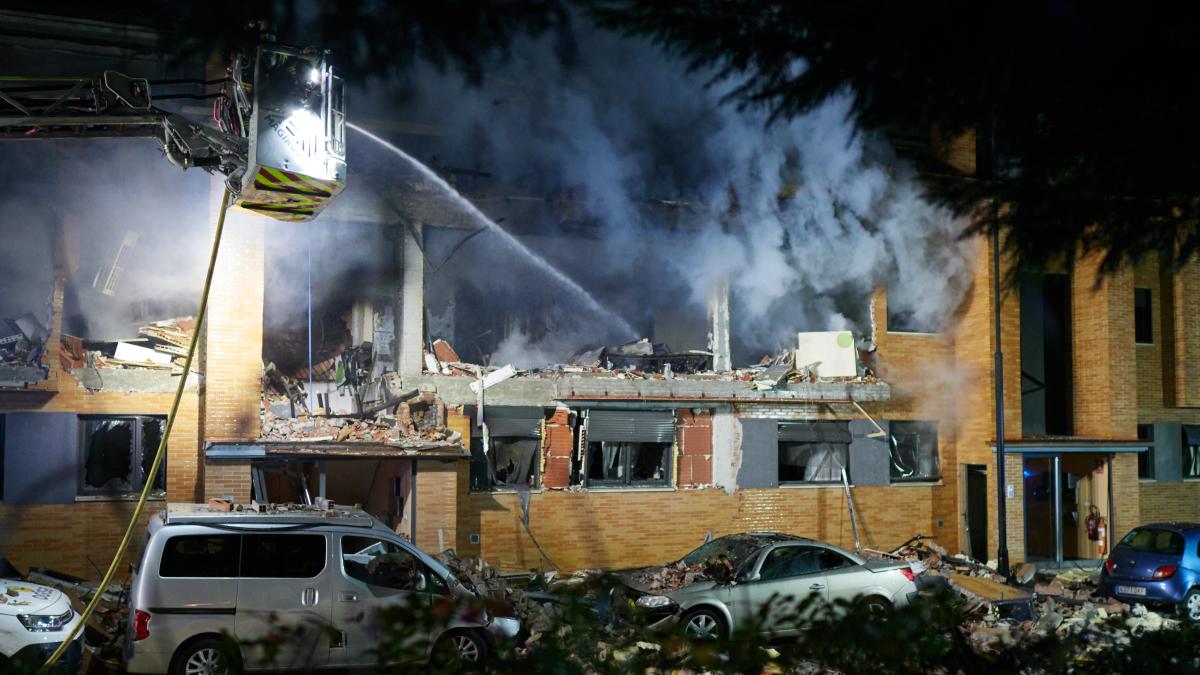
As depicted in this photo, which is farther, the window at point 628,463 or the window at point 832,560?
the window at point 628,463

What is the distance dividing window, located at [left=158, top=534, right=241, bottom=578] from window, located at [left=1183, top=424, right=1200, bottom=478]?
21980mm

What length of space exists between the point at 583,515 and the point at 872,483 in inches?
243

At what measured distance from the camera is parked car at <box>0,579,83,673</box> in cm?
884

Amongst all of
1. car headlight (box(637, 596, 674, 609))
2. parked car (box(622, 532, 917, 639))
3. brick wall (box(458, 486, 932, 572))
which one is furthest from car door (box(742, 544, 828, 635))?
brick wall (box(458, 486, 932, 572))

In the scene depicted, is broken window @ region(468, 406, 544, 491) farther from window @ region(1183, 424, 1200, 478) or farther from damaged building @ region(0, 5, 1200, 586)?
window @ region(1183, 424, 1200, 478)

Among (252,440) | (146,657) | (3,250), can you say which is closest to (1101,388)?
(252,440)

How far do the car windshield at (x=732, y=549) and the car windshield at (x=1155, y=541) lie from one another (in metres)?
7.33

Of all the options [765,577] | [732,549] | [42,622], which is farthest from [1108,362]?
[42,622]

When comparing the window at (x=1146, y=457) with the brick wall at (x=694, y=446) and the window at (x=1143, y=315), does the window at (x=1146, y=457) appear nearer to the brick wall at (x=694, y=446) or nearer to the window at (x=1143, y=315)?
the window at (x=1143, y=315)

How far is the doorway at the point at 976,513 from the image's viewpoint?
20.5 metres

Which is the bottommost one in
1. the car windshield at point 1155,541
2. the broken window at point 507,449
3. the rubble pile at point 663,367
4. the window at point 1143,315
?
the car windshield at point 1155,541

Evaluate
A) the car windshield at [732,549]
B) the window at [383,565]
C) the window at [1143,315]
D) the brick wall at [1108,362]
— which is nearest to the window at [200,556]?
the window at [383,565]

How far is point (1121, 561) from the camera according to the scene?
16141mm

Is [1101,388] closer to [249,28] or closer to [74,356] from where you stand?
[74,356]
